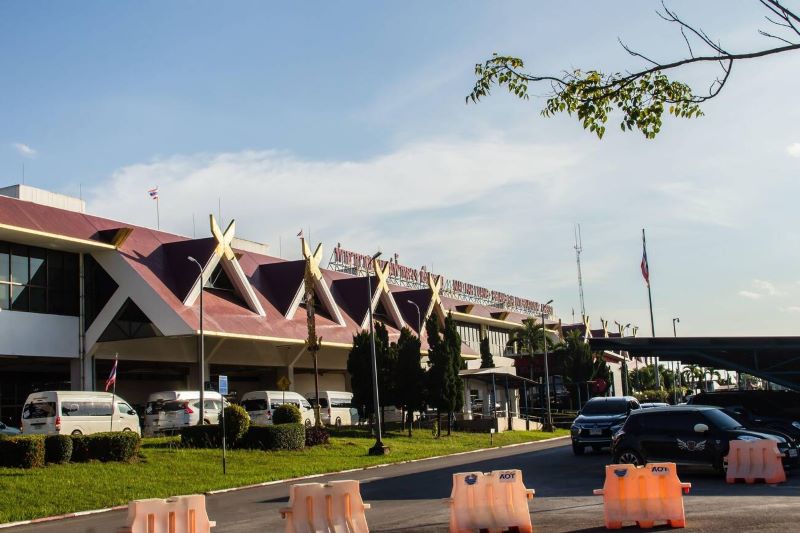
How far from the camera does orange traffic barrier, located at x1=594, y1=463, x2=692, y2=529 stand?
38.4 feet

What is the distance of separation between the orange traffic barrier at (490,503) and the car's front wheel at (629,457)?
7.63m

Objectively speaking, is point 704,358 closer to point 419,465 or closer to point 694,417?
point 419,465

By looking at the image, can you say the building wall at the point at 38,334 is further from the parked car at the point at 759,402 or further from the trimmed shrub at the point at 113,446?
the parked car at the point at 759,402

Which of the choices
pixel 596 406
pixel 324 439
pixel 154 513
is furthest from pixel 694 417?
pixel 324 439

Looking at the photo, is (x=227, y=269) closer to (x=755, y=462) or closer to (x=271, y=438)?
(x=271, y=438)

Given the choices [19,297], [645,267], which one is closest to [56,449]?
[19,297]

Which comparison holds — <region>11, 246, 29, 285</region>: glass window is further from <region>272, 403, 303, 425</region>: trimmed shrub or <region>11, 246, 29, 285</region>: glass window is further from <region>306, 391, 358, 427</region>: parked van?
Answer: <region>306, 391, 358, 427</region>: parked van

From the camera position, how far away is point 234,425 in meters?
29.2

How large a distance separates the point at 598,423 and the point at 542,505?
12.9 m

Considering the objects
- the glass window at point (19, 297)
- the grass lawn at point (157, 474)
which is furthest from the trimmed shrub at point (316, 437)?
the glass window at point (19, 297)

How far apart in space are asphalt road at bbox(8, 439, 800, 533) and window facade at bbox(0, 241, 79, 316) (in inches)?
724

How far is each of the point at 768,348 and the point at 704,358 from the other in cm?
426

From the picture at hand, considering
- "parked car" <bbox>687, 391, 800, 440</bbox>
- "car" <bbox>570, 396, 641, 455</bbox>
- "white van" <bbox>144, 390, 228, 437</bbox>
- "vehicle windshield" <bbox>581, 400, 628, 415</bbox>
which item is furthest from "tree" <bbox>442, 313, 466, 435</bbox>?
"parked car" <bbox>687, 391, 800, 440</bbox>

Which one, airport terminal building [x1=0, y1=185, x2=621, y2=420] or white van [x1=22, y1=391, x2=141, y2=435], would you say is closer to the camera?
white van [x1=22, y1=391, x2=141, y2=435]
